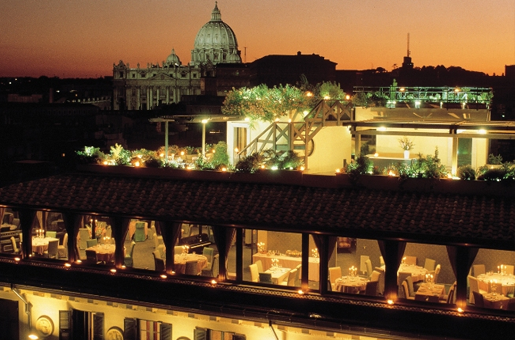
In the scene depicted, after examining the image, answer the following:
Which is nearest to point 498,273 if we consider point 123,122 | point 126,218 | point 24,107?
point 126,218

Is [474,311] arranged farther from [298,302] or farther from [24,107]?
[24,107]

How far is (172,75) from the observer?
543 feet

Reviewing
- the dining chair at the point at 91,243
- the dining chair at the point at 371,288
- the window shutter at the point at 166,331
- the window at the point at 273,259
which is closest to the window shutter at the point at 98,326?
the window shutter at the point at 166,331

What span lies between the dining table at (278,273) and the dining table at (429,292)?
3090 millimetres

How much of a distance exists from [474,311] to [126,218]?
7582 millimetres

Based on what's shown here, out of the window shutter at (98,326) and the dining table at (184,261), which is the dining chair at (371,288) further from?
the window shutter at (98,326)

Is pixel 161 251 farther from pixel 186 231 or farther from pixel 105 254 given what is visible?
pixel 186 231

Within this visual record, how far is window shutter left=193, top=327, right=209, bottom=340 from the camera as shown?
1614 cm

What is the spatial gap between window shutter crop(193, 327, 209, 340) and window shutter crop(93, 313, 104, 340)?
240cm

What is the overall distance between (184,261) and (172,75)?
151 metres

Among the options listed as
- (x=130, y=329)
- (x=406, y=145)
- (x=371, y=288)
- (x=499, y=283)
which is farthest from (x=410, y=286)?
(x=130, y=329)

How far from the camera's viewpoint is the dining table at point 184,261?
56.2ft

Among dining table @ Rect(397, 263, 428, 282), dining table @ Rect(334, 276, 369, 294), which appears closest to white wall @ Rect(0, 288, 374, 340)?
dining table @ Rect(334, 276, 369, 294)

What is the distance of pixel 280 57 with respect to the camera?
120 m
